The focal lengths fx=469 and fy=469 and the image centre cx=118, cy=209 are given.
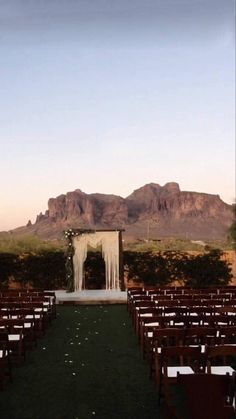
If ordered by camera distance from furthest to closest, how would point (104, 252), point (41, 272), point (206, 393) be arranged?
point (41, 272) < point (104, 252) < point (206, 393)

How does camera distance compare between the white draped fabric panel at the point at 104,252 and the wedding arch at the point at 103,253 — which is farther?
the white draped fabric panel at the point at 104,252

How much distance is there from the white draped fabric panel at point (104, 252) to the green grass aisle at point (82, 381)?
26.4 ft

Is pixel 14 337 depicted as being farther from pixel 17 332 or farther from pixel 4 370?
pixel 4 370

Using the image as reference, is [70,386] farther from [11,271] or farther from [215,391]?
[11,271]

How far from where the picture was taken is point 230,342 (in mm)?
8219

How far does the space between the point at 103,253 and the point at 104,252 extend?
6 centimetres

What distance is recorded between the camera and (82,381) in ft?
23.4

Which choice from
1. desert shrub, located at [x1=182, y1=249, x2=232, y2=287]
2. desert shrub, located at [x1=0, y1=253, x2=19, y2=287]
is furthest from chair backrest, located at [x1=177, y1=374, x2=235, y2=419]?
desert shrub, located at [x1=0, y1=253, x2=19, y2=287]

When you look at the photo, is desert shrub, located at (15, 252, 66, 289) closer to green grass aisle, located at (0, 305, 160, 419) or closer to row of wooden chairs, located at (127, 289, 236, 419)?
green grass aisle, located at (0, 305, 160, 419)

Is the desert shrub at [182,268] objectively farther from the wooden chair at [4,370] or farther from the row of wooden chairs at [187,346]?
the wooden chair at [4,370]

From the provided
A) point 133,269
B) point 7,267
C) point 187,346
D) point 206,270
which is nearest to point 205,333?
point 187,346

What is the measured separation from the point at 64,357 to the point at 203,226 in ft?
263

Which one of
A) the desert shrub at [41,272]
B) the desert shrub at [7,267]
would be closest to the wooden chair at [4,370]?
the desert shrub at [41,272]

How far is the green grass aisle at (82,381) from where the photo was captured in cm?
593
